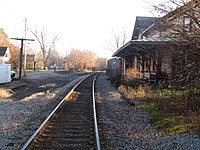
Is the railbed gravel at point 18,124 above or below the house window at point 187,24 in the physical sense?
below

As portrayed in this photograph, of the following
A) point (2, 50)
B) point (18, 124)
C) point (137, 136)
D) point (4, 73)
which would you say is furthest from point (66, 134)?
point (2, 50)

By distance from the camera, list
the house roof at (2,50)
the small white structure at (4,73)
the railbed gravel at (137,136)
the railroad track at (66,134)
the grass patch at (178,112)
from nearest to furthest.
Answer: the railroad track at (66,134) < the railbed gravel at (137,136) < the grass patch at (178,112) < the small white structure at (4,73) < the house roof at (2,50)

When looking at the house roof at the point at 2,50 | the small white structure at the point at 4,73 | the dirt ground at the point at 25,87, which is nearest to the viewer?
the dirt ground at the point at 25,87

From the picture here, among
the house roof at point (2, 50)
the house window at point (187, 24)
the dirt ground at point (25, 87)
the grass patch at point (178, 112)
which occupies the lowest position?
the dirt ground at point (25, 87)

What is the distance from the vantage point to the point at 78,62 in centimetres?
10750

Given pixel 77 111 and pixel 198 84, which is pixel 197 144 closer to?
pixel 198 84

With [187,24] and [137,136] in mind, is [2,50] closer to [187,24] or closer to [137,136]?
[187,24]

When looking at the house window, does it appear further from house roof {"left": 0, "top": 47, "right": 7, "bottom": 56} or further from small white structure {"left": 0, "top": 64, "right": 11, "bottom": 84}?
house roof {"left": 0, "top": 47, "right": 7, "bottom": 56}

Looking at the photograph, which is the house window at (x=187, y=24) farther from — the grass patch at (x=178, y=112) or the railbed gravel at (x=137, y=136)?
the railbed gravel at (x=137, y=136)

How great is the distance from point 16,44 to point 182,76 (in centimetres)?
8505

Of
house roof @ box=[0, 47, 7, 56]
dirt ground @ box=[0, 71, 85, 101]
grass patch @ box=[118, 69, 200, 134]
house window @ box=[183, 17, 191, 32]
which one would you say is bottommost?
dirt ground @ box=[0, 71, 85, 101]

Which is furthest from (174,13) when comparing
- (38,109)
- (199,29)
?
(38,109)

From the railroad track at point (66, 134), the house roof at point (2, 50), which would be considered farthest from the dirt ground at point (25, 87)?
the house roof at point (2, 50)

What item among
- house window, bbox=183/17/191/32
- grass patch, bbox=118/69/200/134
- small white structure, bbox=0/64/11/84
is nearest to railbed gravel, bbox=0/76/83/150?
grass patch, bbox=118/69/200/134
